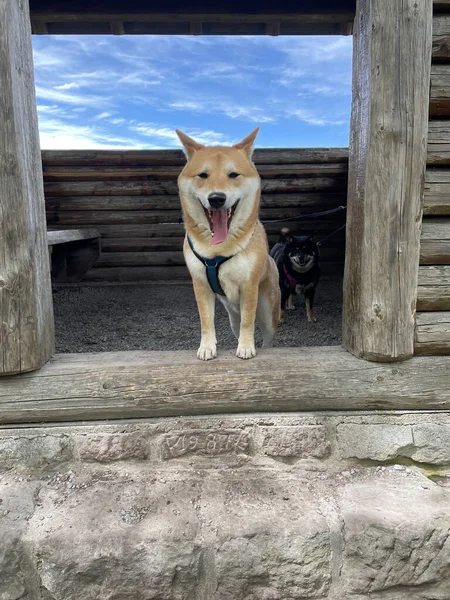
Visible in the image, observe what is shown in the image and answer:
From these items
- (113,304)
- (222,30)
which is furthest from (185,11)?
(113,304)

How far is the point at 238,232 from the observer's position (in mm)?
2178

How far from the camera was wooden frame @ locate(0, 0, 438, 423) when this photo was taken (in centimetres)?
192

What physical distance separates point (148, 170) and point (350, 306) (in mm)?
3584

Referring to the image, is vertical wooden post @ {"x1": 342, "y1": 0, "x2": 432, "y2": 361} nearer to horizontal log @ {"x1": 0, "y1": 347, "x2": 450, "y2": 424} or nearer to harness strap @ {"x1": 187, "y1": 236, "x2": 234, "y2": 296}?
horizontal log @ {"x1": 0, "y1": 347, "x2": 450, "y2": 424}

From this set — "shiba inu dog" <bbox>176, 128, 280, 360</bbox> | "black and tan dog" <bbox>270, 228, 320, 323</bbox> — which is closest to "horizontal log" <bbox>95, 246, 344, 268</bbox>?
"black and tan dog" <bbox>270, 228, 320, 323</bbox>

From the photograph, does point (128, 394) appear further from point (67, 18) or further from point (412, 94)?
point (67, 18)

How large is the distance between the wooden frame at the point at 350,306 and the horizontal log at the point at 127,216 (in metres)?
3.80

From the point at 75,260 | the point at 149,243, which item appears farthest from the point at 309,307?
the point at 75,260

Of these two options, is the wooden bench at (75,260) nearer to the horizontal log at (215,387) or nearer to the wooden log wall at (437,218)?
the horizontal log at (215,387)

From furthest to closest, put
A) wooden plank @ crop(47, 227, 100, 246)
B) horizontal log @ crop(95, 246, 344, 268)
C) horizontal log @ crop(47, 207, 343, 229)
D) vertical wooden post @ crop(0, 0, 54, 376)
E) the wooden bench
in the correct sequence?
horizontal log @ crop(95, 246, 344, 268) → the wooden bench → horizontal log @ crop(47, 207, 343, 229) → wooden plank @ crop(47, 227, 100, 246) → vertical wooden post @ crop(0, 0, 54, 376)

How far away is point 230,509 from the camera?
1868 millimetres

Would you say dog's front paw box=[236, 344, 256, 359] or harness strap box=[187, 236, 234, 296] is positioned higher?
harness strap box=[187, 236, 234, 296]

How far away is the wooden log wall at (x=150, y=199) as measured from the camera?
4.82 meters

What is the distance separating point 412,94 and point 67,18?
7.66 ft
